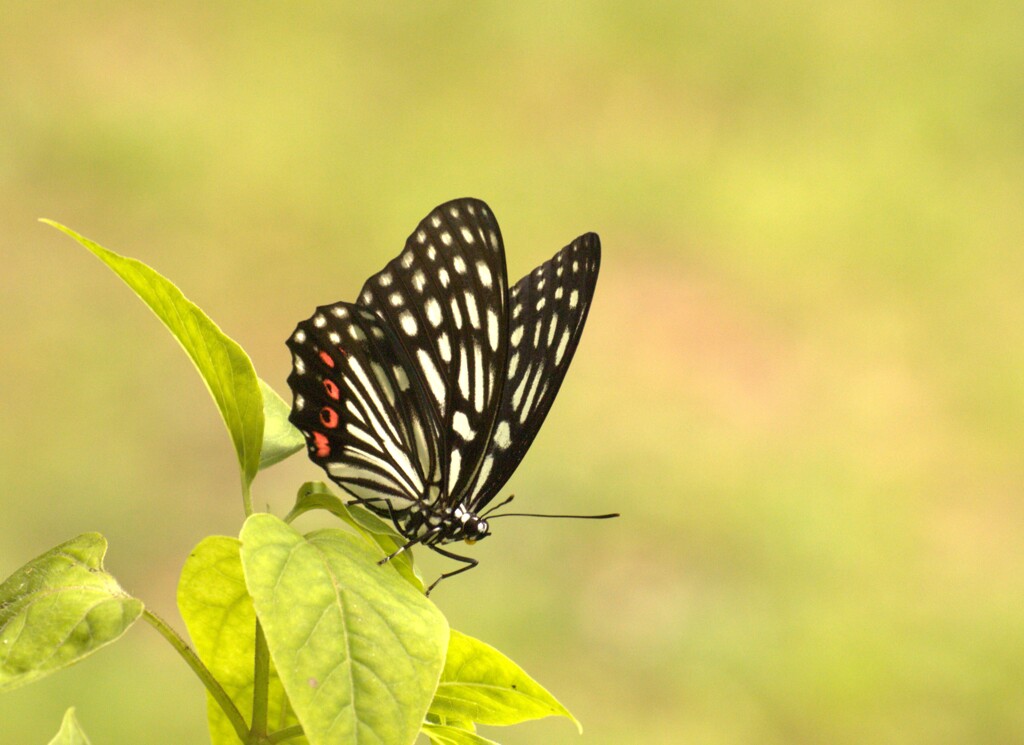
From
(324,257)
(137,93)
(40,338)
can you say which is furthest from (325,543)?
(137,93)

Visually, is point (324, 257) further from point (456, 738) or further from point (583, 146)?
point (456, 738)

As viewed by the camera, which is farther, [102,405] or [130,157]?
[130,157]

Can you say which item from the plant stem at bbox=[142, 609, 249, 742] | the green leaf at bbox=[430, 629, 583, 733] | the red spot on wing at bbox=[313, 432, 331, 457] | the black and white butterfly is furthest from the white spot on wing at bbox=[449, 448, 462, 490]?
the plant stem at bbox=[142, 609, 249, 742]

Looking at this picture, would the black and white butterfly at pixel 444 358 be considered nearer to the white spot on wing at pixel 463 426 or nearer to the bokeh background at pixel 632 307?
the white spot on wing at pixel 463 426

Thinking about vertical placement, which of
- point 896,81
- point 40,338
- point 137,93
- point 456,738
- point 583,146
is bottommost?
point 456,738

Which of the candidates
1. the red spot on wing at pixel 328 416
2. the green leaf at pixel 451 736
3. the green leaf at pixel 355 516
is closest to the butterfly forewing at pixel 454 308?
the red spot on wing at pixel 328 416

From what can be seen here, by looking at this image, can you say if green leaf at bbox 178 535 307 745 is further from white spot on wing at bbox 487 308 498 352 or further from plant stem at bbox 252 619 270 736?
white spot on wing at bbox 487 308 498 352
